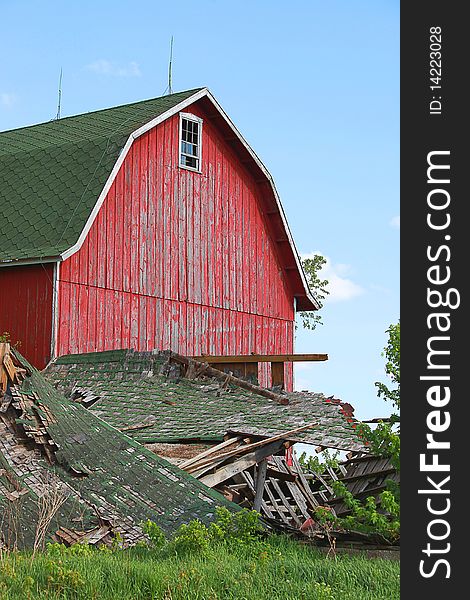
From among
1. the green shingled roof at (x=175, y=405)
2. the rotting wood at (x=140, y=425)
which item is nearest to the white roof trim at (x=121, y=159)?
the green shingled roof at (x=175, y=405)

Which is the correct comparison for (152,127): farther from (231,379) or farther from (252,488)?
(252,488)

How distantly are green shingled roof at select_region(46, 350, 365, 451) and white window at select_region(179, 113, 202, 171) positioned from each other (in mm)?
6438

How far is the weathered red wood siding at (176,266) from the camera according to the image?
19.4 meters

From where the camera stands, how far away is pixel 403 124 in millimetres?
6664

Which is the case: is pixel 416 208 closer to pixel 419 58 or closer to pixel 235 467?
pixel 419 58

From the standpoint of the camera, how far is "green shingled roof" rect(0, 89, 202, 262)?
19188 millimetres

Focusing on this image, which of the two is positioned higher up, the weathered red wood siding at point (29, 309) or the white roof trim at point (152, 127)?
the white roof trim at point (152, 127)

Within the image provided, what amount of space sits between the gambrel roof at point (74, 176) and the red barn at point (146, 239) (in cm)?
4

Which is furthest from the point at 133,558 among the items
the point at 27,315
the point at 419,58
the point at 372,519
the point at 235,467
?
the point at 27,315

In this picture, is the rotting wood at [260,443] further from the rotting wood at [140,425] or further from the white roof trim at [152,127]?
the white roof trim at [152,127]

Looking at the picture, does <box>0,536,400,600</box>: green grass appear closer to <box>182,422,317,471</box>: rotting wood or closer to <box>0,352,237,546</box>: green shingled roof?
<box>0,352,237,546</box>: green shingled roof

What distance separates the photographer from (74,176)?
20.3 metres

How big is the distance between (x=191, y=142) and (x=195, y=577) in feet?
52.0

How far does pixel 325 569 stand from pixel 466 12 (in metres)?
4.91
